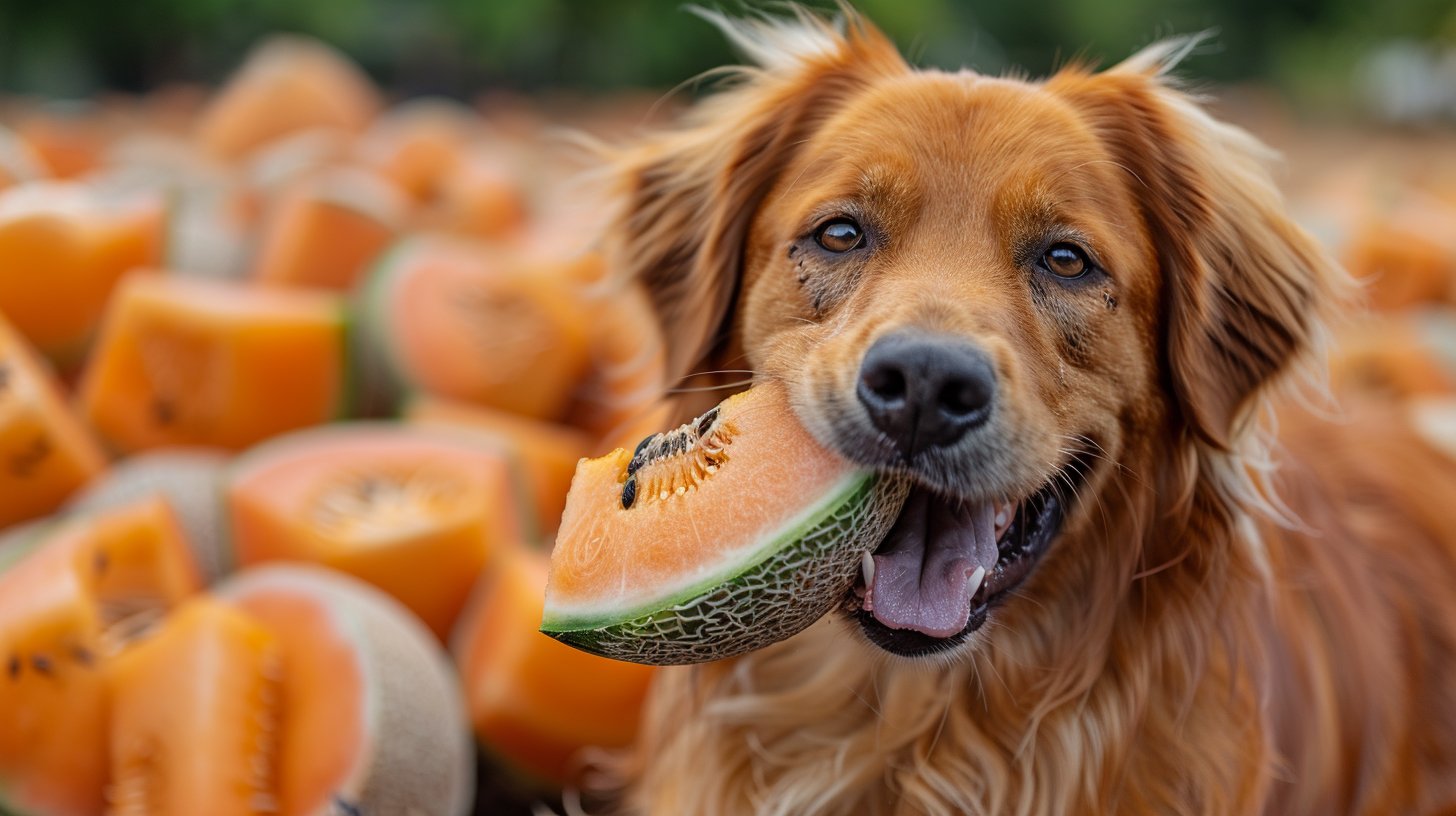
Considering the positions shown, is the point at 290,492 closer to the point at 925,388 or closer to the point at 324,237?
the point at 324,237

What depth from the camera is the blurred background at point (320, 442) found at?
8.56 feet

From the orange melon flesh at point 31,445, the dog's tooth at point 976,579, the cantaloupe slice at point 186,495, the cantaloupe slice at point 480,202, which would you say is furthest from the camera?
the cantaloupe slice at point 480,202

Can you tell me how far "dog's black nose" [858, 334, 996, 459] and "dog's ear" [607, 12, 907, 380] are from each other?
0.75m

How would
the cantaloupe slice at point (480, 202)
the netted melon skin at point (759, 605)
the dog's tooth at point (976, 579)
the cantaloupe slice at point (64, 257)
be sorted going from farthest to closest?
the cantaloupe slice at point (480, 202), the cantaloupe slice at point (64, 257), the dog's tooth at point (976, 579), the netted melon skin at point (759, 605)

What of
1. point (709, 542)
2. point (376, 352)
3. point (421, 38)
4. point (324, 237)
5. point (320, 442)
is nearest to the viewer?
point (709, 542)

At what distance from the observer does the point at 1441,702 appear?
10.1 feet

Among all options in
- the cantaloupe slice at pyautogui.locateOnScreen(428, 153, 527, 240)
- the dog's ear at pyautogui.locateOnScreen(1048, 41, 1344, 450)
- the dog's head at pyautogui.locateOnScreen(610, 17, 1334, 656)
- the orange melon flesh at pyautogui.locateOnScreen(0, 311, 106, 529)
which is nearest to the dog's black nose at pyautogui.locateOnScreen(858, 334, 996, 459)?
the dog's head at pyautogui.locateOnScreen(610, 17, 1334, 656)

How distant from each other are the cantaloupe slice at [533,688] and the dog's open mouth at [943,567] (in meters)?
1.20

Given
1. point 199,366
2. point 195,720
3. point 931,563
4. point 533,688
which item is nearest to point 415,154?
point 199,366

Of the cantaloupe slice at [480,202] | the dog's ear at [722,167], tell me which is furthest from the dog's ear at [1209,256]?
the cantaloupe slice at [480,202]

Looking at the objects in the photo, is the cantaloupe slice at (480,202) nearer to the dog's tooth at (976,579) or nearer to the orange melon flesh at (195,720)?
the orange melon flesh at (195,720)

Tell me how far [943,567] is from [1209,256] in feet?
2.99

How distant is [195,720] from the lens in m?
2.52

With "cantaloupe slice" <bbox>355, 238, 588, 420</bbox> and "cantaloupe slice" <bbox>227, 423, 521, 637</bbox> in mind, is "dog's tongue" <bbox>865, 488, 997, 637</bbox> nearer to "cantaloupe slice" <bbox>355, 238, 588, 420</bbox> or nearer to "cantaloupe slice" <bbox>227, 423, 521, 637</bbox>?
"cantaloupe slice" <bbox>227, 423, 521, 637</bbox>
